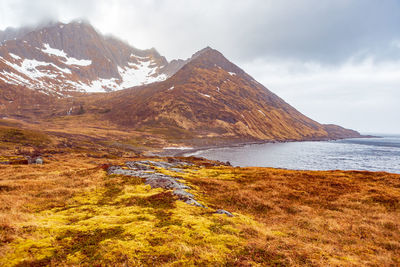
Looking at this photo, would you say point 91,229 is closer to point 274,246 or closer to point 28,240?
point 28,240

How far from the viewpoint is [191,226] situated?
509 inches

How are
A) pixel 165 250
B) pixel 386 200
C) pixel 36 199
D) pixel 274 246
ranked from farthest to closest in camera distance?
pixel 386 200, pixel 36 199, pixel 274 246, pixel 165 250

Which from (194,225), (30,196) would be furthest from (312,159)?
(30,196)

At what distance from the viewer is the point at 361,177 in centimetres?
3366

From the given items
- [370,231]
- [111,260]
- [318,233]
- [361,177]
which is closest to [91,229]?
[111,260]

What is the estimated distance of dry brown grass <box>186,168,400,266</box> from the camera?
33.4 feet

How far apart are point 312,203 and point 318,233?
9066mm

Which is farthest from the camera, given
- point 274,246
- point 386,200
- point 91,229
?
point 386,200

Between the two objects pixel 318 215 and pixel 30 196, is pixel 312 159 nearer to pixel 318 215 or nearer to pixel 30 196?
pixel 318 215

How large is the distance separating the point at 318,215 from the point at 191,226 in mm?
12636

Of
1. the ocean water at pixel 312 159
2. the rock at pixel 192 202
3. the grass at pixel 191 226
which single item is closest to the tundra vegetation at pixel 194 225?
the grass at pixel 191 226

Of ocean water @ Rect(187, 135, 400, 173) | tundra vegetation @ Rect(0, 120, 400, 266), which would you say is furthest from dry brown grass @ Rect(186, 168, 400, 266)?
ocean water @ Rect(187, 135, 400, 173)

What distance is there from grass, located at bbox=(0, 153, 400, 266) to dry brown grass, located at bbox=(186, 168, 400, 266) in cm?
8

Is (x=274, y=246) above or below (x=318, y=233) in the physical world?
above
